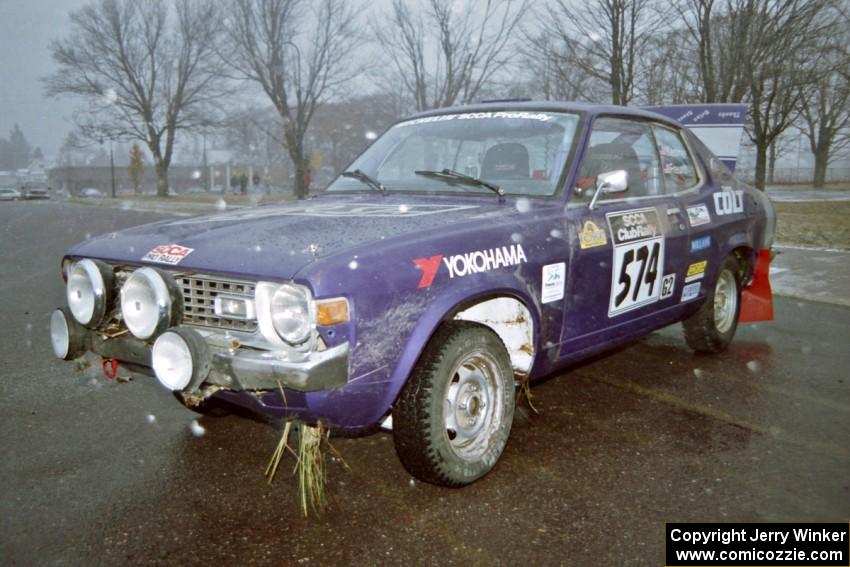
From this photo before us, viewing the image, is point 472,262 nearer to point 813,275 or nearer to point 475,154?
point 475,154

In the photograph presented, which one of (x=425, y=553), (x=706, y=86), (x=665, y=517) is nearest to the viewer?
(x=425, y=553)

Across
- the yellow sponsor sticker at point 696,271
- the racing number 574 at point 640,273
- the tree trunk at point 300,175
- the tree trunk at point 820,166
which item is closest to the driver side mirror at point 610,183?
the racing number 574 at point 640,273

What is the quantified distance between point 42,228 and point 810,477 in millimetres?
18298

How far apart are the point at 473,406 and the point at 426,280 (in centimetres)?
67

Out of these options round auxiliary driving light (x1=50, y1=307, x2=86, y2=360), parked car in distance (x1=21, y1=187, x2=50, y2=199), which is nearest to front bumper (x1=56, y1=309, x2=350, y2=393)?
round auxiliary driving light (x1=50, y1=307, x2=86, y2=360)

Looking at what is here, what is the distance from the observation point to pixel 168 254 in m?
2.80

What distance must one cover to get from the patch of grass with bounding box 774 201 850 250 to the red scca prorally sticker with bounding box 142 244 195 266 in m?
10.2

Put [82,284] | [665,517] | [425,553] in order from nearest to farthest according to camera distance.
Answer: [425,553] < [665,517] < [82,284]

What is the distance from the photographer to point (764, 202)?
529 centimetres

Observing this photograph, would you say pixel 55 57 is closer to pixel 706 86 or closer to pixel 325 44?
pixel 325 44

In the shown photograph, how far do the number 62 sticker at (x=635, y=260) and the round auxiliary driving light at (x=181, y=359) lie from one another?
6.85ft

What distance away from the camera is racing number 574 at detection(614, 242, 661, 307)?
3.67 m

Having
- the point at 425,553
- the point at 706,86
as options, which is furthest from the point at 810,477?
the point at 706,86

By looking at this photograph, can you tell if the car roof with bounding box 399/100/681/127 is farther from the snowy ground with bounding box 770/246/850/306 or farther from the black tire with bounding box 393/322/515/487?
the snowy ground with bounding box 770/246/850/306
